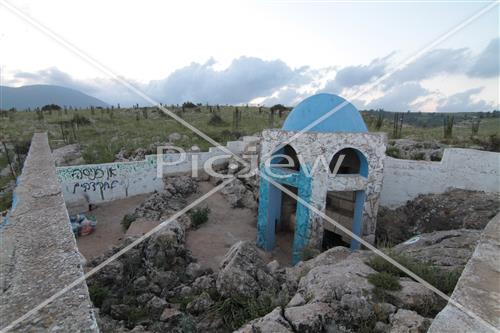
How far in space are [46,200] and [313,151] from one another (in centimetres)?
681

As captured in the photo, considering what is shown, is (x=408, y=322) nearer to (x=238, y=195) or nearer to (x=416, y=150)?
(x=238, y=195)

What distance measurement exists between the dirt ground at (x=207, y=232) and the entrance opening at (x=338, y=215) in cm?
159

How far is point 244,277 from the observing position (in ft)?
17.8

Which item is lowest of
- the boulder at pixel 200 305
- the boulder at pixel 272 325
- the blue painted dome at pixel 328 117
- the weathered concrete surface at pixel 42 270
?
the boulder at pixel 200 305

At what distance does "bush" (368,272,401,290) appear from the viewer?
4.11 m

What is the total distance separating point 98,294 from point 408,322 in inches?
223

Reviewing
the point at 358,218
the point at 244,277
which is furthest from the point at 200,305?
the point at 358,218

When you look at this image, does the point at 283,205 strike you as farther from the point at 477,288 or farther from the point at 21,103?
the point at 21,103

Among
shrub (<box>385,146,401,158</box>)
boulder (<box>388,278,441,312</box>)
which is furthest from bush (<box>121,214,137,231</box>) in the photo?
shrub (<box>385,146,401,158</box>)

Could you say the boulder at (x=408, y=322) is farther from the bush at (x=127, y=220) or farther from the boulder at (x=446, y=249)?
the bush at (x=127, y=220)

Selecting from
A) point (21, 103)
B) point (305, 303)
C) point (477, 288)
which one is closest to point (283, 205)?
point (305, 303)

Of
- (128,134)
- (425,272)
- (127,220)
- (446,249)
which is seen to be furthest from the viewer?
(128,134)

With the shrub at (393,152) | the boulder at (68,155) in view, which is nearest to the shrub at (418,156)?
the shrub at (393,152)

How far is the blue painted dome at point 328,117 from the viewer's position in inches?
355
